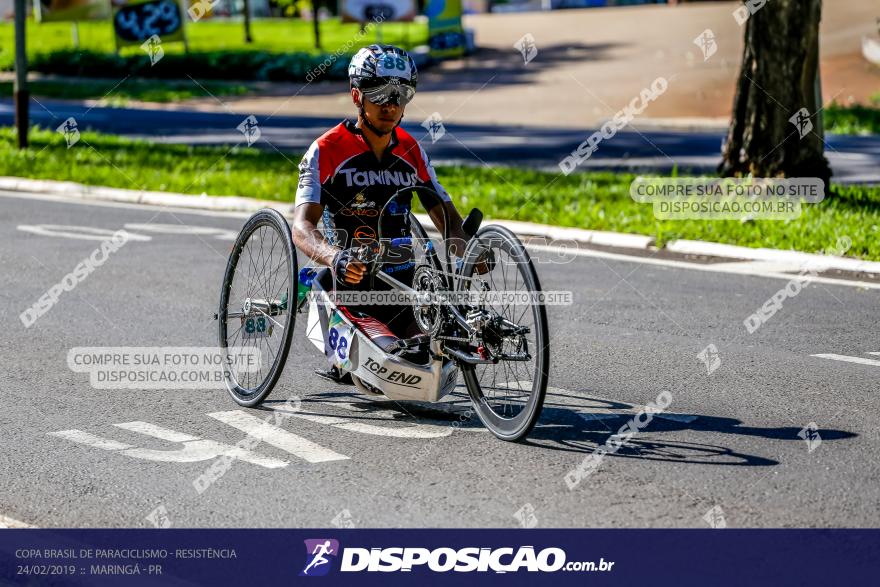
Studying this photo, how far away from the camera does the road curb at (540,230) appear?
1170cm

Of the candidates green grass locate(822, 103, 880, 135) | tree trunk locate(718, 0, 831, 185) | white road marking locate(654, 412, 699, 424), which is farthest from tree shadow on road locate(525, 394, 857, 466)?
green grass locate(822, 103, 880, 135)

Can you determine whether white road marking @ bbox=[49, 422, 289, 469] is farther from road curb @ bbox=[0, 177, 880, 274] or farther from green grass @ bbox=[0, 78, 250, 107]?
green grass @ bbox=[0, 78, 250, 107]

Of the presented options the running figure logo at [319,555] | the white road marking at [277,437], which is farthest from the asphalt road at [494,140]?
the running figure logo at [319,555]

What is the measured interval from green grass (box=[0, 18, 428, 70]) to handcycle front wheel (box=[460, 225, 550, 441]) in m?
40.4

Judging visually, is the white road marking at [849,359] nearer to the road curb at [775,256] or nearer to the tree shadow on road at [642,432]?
the tree shadow on road at [642,432]

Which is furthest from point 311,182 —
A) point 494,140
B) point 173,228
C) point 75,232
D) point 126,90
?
point 126,90

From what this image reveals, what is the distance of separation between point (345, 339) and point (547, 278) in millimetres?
4621

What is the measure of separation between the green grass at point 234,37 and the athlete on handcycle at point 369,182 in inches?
Answer: 1568

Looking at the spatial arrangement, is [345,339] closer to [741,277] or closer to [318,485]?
[318,485]

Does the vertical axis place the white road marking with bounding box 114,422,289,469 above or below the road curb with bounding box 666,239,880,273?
above

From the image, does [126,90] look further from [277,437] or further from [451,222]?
[277,437]

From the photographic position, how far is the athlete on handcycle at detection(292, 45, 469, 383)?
21.5 feet

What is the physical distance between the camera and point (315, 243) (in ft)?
21.4

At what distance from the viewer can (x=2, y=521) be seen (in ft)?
17.0
